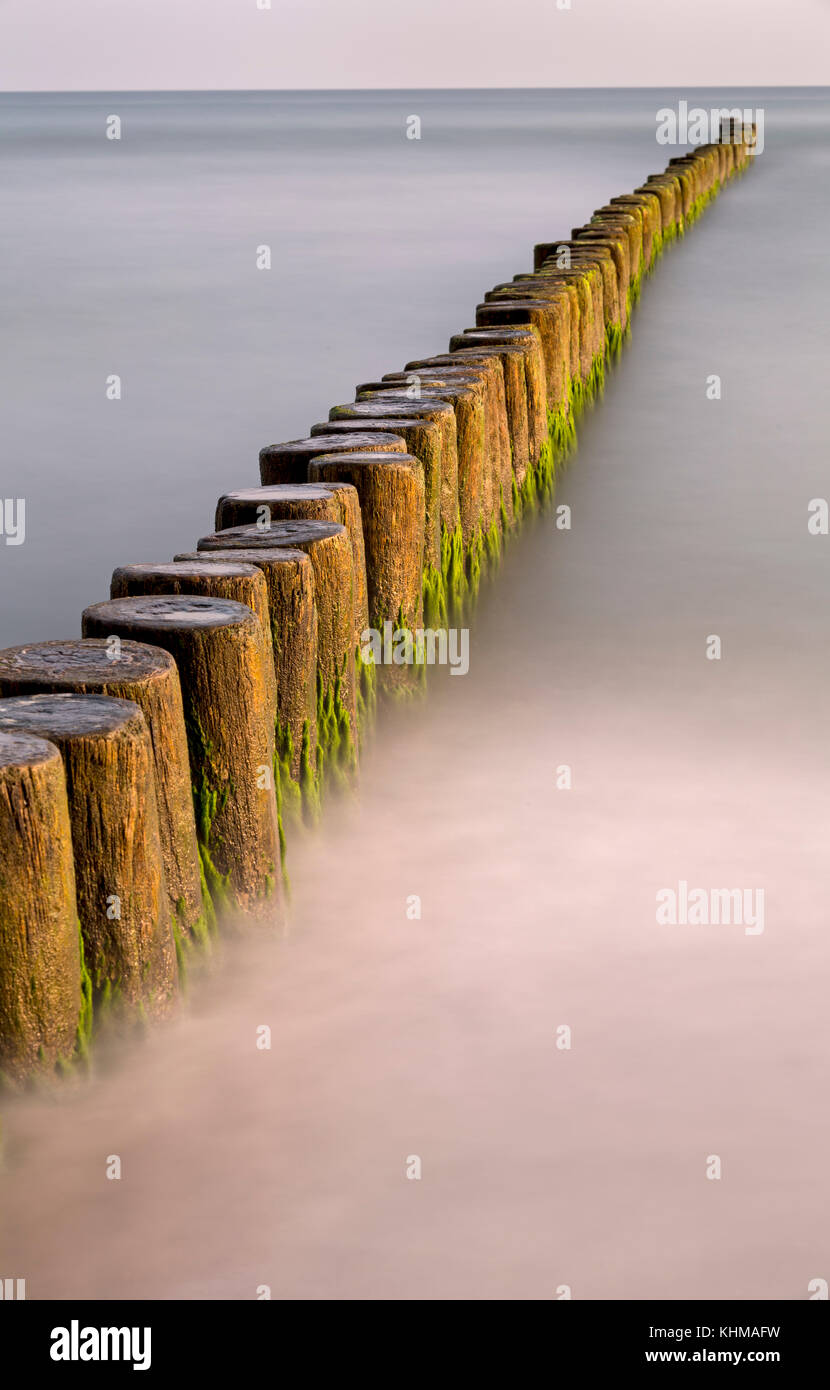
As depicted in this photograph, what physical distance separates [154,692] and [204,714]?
266mm

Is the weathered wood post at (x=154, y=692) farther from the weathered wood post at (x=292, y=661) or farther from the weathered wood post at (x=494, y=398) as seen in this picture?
the weathered wood post at (x=494, y=398)

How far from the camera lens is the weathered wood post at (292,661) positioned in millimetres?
3428

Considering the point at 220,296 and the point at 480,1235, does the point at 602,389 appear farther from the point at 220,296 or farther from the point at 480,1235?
the point at 480,1235

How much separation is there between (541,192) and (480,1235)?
977 inches

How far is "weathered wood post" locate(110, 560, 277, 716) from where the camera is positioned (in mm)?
3211

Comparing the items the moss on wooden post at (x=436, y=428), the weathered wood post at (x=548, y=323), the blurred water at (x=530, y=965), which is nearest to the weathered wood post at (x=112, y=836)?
the blurred water at (x=530, y=965)

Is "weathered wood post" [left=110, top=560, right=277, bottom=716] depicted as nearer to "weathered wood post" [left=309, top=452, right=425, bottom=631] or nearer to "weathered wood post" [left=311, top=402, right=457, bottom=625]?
"weathered wood post" [left=309, top=452, right=425, bottom=631]

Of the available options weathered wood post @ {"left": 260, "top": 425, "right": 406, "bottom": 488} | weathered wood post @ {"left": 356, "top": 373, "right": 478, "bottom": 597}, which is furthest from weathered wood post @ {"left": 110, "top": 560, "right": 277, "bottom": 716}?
weathered wood post @ {"left": 356, "top": 373, "right": 478, "bottom": 597}

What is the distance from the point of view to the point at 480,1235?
8.11 ft

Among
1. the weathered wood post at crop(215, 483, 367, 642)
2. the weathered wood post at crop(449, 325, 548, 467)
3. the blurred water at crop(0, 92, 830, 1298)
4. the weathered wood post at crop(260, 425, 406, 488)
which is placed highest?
the weathered wood post at crop(449, 325, 548, 467)

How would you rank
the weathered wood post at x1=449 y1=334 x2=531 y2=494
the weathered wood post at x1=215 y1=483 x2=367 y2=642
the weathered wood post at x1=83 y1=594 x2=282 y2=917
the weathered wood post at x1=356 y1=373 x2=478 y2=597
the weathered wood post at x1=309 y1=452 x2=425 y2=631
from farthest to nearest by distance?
1. the weathered wood post at x1=449 y1=334 x2=531 y2=494
2. the weathered wood post at x1=356 y1=373 x2=478 y2=597
3. the weathered wood post at x1=309 y1=452 x2=425 y2=631
4. the weathered wood post at x1=215 y1=483 x2=367 y2=642
5. the weathered wood post at x1=83 y1=594 x2=282 y2=917

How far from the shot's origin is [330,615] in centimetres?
375

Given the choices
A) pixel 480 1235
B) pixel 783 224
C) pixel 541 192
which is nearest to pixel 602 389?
pixel 480 1235

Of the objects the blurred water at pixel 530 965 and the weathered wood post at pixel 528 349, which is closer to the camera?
the blurred water at pixel 530 965
